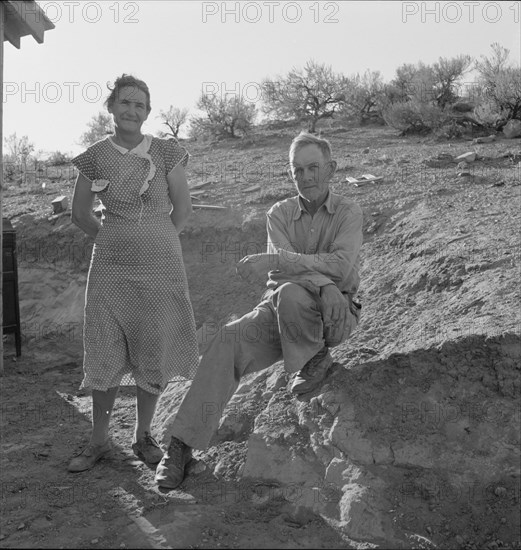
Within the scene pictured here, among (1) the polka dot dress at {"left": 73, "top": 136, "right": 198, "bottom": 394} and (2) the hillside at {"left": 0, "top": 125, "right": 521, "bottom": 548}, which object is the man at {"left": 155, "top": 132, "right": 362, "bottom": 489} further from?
(1) the polka dot dress at {"left": 73, "top": 136, "right": 198, "bottom": 394}

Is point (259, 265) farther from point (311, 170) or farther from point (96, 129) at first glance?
point (96, 129)

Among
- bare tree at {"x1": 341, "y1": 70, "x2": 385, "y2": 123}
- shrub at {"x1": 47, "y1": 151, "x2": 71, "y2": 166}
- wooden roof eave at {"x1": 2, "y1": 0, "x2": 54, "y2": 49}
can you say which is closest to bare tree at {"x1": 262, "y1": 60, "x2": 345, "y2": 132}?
bare tree at {"x1": 341, "y1": 70, "x2": 385, "y2": 123}

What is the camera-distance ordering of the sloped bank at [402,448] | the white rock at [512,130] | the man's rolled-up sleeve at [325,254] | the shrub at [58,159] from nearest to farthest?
the sloped bank at [402,448]
the man's rolled-up sleeve at [325,254]
the white rock at [512,130]
the shrub at [58,159]

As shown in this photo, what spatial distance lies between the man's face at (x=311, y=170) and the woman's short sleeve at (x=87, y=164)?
3.40 ft

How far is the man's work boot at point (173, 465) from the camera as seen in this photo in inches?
133

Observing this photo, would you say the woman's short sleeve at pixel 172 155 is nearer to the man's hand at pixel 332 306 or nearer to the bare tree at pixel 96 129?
the man's hand at pixel 332 306

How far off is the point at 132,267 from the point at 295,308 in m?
0.90

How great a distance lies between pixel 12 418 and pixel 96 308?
1.64 metres

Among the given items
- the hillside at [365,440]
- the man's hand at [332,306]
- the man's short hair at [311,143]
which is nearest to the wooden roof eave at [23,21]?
the hillside at [365,440]

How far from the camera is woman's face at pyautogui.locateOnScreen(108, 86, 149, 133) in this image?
3.65m

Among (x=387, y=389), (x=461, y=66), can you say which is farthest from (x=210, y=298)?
(x=461, y=66)

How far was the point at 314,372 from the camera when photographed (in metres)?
3.68

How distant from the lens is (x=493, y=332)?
3.55 metres

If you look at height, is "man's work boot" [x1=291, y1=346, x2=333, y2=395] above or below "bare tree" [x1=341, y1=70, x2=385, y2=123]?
below
